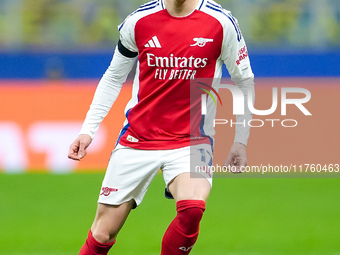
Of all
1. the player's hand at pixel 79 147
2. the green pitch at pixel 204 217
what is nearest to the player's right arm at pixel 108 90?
the player's hand at pixel 79 147

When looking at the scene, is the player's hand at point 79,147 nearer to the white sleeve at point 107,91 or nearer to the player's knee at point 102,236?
the white sleeve at point 107,91

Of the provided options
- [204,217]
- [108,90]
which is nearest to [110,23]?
[204,217]

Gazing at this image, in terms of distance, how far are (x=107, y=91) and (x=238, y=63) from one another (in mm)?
877

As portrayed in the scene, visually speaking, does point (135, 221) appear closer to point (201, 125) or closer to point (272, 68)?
point (201, 125)

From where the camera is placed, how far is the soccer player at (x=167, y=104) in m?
4.40

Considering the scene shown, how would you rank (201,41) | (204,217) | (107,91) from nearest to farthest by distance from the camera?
(201,41) → (107,91) → (204,217)

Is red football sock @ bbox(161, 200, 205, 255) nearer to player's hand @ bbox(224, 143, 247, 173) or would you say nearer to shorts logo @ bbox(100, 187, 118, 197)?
player's hand @ bbox(224, 143, 247, 173)

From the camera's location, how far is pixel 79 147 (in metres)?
4.50

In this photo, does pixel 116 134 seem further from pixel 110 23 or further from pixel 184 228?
pixel 184 228

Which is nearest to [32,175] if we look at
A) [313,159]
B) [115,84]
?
[313,159]

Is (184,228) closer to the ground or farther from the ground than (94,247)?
farther from the ground

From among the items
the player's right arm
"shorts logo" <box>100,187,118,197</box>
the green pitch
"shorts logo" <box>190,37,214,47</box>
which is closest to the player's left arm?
"shorts logo" <box>190,37,214,47</box>

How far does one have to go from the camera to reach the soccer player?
440 centimetres

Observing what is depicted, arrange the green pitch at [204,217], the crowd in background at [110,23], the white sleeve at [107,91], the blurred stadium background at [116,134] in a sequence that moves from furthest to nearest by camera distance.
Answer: the crowd in background at [110,23], the blurred stadium background at [116,134], the green pitch at [204,217], the white sleeve at [107,91]
